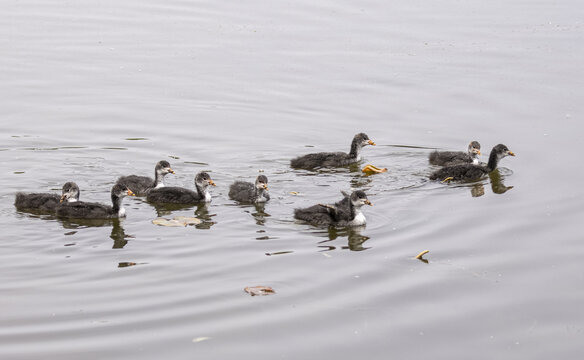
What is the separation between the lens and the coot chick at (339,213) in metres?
12.0

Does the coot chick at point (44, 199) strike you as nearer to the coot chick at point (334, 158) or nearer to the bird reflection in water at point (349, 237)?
the bird reflection in water at point (349, 237)

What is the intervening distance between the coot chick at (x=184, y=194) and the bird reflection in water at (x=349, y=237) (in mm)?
2031

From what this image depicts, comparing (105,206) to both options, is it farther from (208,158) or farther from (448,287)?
(448,287)

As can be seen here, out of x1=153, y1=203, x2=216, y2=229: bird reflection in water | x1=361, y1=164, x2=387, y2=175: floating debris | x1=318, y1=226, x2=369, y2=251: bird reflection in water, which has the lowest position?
x1=318, y1=226, x2=369, y2=251: bird reflection in water

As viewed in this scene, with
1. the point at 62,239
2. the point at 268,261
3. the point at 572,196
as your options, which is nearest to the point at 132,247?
the point at 62,239

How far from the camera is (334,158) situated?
14.6 m

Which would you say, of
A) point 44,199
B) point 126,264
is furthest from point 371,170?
point 126,264

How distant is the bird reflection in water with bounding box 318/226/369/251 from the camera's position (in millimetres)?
11148

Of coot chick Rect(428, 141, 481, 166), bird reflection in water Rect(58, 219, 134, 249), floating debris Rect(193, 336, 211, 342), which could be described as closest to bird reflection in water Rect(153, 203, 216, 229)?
bird reflection in water Rect(58, 219, 134, 249)

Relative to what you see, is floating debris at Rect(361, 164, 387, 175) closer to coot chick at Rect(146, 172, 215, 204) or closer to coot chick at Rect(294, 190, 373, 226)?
coot chick at Rect(294, 190, 373, 226)

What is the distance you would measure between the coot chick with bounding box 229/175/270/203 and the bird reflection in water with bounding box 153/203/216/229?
455 mm

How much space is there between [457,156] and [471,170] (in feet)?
A: 1.26

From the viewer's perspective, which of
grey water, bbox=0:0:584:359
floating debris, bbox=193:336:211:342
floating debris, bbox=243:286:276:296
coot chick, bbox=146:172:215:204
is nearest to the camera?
floating debris, bbox=193:336:211:342

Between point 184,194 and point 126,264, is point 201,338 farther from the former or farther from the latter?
point 184,194
